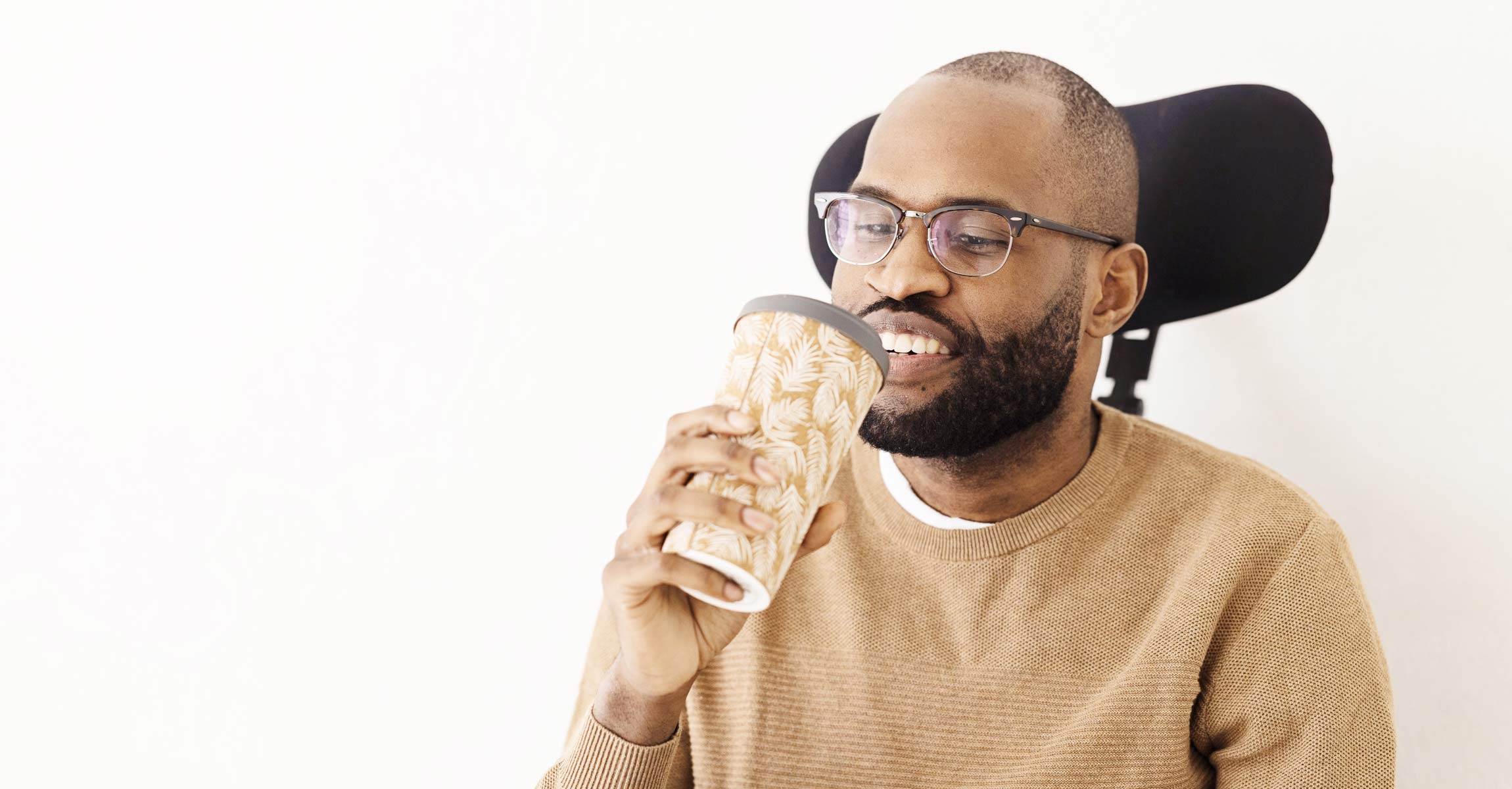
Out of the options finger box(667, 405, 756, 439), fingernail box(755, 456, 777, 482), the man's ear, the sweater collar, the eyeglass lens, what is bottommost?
the sweater collar

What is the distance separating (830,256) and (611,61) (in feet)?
1.83

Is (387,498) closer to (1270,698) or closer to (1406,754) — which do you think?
(1270,698)

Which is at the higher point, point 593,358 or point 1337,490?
point 593,358

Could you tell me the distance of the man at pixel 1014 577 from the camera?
1166 mm

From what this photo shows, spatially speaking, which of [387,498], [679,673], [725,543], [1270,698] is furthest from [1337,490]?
[387,498]

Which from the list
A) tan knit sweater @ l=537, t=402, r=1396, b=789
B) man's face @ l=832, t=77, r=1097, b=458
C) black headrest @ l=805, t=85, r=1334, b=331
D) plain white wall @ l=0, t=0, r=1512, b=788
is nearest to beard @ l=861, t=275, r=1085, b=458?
man's face @ l=832, t=77, r=1097, b=458

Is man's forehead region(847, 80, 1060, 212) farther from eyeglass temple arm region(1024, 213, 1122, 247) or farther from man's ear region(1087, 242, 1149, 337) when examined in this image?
man's ear region(1087, 242, 1149, 337)

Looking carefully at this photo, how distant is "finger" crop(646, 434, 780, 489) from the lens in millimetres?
830

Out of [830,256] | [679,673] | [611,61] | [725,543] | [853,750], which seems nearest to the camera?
[725,543]

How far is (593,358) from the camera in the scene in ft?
6.25

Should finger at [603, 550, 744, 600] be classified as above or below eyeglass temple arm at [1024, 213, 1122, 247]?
below

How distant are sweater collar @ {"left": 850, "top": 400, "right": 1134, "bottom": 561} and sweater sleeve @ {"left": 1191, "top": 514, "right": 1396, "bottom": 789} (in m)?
0.20

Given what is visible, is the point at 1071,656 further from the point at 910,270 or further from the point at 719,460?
the point at 719,460

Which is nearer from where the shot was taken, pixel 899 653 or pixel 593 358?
pixel 899 653
